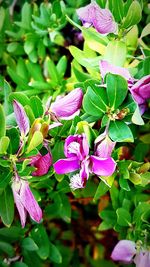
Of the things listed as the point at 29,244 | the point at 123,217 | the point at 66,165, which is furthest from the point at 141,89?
the point at 29,244

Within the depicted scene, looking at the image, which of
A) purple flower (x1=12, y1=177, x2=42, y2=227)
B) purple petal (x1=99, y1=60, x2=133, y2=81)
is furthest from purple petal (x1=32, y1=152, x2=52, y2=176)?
purple petal (x1=99, y1=60, x2=133, y2=81)

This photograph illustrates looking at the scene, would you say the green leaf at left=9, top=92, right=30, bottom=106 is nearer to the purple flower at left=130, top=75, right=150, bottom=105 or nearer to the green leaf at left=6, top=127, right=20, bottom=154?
the green leaf at left=6, top=127, right=20, bottom=154

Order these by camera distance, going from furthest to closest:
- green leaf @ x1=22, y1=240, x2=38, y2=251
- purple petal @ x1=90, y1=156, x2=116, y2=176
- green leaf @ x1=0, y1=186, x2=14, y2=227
Result: green leaf @ x1=22, y1=240, x2=38, y2=251 → green leaf @ x1=0, y1=186, x2=14, y2=227 → purple petal @ x1=90, y1=156, x2=116, y2=176

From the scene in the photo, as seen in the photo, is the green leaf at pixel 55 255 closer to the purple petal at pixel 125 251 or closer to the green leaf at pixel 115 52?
the purple petal at pixel 125 251

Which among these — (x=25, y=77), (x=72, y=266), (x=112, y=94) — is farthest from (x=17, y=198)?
(x=72, y=266)

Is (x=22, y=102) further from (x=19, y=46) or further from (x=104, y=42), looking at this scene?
(x=19, y=46)

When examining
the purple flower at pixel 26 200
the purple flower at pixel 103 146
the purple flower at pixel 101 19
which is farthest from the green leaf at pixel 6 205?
→ the purple flower at pixel 101 19
